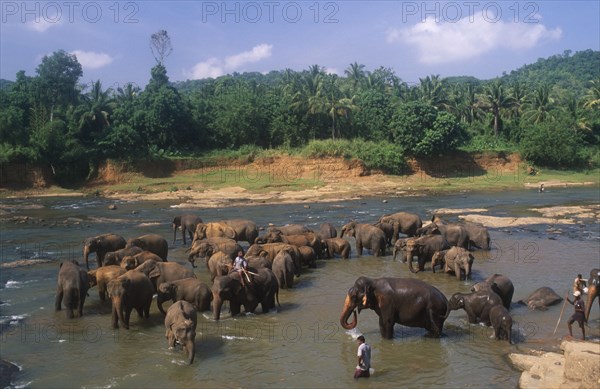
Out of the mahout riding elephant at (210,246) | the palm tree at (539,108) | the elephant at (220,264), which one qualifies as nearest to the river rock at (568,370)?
the elephant at (220,264)

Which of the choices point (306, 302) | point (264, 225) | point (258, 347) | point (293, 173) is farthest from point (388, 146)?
point (258, 347)

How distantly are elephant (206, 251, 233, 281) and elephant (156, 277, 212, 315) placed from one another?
193cm

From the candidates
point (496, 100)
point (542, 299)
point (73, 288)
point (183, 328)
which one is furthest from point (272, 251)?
point (496, 100)

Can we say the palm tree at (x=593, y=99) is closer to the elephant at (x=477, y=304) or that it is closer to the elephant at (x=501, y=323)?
the elephant at (x=477, y=304)

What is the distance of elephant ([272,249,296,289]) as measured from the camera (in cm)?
1677

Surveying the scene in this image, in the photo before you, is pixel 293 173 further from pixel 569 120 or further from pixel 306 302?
pixel 306 302

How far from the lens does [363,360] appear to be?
10.4m

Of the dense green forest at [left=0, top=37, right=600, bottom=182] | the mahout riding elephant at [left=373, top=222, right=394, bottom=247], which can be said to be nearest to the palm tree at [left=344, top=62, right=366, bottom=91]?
the dense green forest at [left=0, top=37, right=600, bottom=182]

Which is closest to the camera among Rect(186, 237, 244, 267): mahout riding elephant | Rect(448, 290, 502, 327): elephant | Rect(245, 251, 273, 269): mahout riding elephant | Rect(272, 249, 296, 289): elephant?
Rect(448, 290, 502, 327): elephant

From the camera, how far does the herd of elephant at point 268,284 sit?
12.0 m

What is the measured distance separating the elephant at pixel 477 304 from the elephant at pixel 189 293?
564cm

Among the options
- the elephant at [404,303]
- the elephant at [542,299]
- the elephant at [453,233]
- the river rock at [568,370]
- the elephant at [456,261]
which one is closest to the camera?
the river rock at [568,370]

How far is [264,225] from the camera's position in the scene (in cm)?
3103

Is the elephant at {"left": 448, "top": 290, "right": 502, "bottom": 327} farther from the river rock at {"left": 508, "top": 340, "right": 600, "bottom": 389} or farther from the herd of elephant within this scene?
the river rock at {"left": 508, "top": 340, "right": 600, "bottom": 389}
